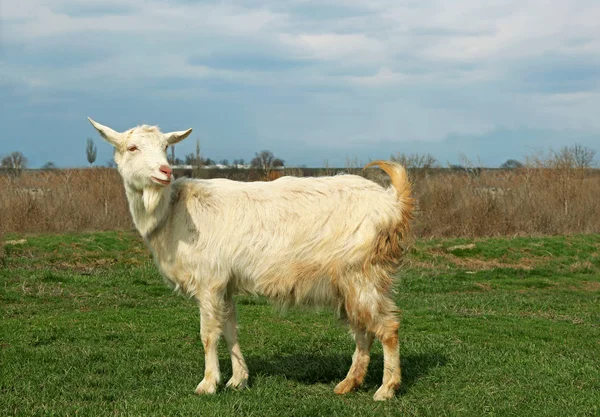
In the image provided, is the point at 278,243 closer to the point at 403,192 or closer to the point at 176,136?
the point at 403,192

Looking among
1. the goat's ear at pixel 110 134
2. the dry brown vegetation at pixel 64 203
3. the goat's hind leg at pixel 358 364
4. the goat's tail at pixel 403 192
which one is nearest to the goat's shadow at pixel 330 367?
the goat's hind leg at pixel 358 364

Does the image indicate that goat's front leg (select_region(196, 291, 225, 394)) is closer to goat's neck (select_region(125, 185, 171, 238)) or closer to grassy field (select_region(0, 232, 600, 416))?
grassy field (select_region(0, 232, 600, 416))

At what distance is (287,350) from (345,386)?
6.09 feet

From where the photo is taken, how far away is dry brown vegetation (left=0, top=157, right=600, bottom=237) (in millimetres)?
24438

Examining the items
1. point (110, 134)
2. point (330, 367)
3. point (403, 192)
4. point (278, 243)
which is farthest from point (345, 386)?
point (110, 134)

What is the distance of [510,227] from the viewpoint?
27.1m

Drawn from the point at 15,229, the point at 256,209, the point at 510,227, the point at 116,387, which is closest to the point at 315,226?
the point at 256,209

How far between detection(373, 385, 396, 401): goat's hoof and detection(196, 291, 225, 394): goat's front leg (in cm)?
158

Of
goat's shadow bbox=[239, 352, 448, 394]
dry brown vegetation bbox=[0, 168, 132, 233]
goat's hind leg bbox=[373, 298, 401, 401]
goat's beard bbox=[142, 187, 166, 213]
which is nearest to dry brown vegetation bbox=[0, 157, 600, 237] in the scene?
dry brown vegetation bbox=[0, 168, 132, 233]

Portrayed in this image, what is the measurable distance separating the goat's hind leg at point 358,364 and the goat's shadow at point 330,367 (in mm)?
179

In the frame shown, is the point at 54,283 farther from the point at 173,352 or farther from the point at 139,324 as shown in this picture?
the point at 173,352

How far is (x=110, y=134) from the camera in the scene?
7055 mm

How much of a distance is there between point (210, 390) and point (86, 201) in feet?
65.1

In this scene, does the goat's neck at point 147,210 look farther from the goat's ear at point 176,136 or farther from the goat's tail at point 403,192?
the goat's tail at point 403,192
